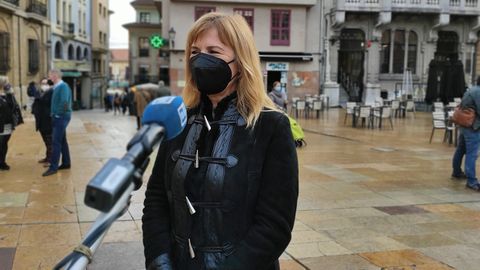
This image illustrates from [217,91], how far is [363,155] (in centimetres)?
989

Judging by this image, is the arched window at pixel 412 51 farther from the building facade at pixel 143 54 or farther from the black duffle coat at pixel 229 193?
the black duffle coat at pixel 229 193

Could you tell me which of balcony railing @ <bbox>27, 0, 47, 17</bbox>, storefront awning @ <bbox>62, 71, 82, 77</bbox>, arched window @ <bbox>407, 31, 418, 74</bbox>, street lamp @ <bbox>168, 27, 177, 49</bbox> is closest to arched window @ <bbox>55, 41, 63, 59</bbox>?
storefront awning @ <bbox>62, 71, 82, 77</bbox>

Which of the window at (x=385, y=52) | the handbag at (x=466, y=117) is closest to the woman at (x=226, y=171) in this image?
the handbag at (x=466, y=117)

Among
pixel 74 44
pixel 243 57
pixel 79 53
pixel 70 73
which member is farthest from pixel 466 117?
pixel 79 53

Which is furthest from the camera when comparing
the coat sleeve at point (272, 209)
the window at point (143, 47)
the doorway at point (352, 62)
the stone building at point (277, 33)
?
the window at point (143, 47)

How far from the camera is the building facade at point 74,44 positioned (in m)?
41.0

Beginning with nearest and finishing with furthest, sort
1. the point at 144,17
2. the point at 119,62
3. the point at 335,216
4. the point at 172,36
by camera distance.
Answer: the point at 335,216 → the point at 172,36 → the point at 144,17 → the point at 119,62

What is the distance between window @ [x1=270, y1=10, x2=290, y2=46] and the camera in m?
32.0

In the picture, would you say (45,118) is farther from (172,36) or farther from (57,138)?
(172,36)

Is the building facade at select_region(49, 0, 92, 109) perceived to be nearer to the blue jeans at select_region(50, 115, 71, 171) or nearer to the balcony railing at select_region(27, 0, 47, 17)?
the balcony railing at select_region(27, 0, 47, 17)

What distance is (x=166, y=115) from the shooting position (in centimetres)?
162

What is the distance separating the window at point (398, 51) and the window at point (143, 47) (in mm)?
34317

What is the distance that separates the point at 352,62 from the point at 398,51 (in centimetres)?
304

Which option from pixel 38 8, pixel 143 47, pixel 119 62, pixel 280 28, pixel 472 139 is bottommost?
pixel 472 139
